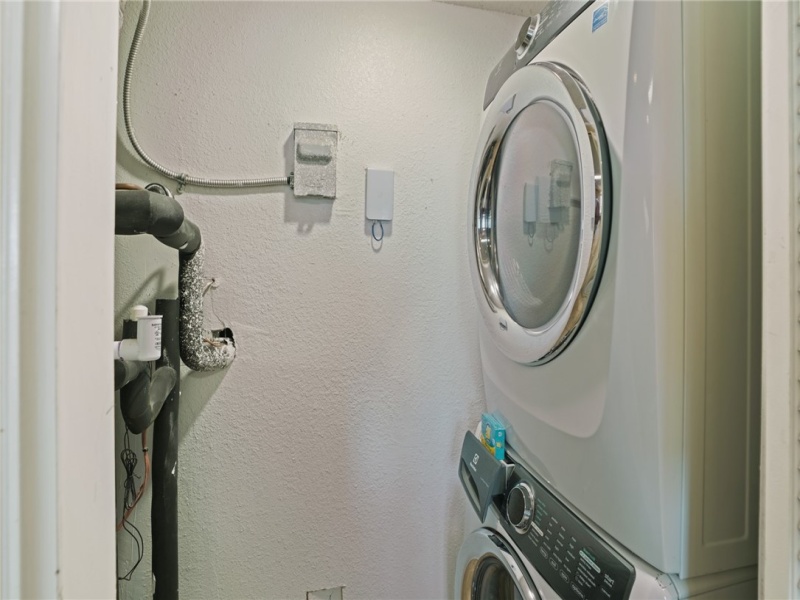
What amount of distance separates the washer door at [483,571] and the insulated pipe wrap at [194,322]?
30.4 inches

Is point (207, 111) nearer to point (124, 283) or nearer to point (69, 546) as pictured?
point (124, 283)

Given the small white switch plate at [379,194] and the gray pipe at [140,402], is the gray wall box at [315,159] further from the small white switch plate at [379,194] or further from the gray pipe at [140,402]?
the gray pipe at [140,402]

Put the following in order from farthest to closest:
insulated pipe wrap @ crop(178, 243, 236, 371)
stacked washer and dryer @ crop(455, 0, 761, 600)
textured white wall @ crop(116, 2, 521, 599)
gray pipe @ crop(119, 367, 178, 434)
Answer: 1. textured white wall @ crop(116, 2, 521, 599)
2. insulated pipe wrap @ crop(178, 243, 236, 371)
3. gray pipe @ crop(119, 367, 178, 434)
4. stacked washer and dryer @ crop(455, 0, 761, 600)

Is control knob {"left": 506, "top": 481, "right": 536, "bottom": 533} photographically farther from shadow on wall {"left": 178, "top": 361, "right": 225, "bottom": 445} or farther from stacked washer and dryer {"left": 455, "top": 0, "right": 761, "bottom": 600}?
shadow on wall {"left": 178, "top": 361, "right": 225, "bottom": 445}

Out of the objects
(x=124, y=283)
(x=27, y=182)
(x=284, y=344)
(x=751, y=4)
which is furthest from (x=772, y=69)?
(x=124, y=283)

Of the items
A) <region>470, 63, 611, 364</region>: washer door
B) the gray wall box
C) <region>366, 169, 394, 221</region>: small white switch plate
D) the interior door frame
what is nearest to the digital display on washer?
<region>470, 63, 611, 364</region>: washer door

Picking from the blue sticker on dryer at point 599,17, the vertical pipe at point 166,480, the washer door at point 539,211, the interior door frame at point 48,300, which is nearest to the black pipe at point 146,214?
the vertical pipe at point 166,480

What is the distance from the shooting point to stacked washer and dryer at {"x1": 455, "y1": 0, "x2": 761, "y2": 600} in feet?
1.73

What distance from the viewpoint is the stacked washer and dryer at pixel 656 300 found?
1.73 ft

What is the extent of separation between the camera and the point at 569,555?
65cm

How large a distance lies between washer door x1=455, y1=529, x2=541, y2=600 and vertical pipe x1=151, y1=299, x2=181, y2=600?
2.35ft

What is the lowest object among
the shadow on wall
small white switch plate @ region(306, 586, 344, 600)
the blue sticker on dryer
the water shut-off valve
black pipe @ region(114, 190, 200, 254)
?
small white switch plate @ region(306, 586, 344, 600)

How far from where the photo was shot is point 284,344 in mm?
1115

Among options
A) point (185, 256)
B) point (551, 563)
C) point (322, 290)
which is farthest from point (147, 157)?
point (551, 563)
